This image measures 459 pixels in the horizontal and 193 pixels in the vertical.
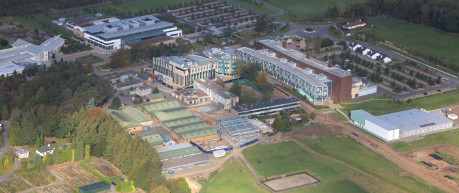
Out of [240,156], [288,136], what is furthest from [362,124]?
[240,156]

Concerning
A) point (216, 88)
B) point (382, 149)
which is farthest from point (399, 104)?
point (216, 88)

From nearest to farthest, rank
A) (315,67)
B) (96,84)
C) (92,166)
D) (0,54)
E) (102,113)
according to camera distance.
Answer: (92,166), (102,113), (96,84), (315,67), (0,54)

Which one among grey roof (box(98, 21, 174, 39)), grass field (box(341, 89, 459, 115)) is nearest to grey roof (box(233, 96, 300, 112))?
grass field (box(341, 89, 459, 115))

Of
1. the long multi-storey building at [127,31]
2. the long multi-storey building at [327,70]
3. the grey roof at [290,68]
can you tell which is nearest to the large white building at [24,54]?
the long multi-storey building at [127,31]

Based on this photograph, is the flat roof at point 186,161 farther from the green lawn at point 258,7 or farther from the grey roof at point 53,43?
the green lawn at point 258,7

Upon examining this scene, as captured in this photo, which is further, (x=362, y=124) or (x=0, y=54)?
(x=0, y=54)

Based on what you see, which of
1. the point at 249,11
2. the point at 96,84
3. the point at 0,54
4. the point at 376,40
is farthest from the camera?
the point at 249,11

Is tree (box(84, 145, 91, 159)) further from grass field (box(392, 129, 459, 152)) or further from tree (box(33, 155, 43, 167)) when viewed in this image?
grass field (box(392, 129, 459, 152))

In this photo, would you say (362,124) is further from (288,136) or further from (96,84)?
(96,84)
